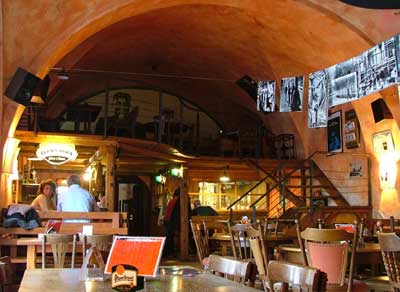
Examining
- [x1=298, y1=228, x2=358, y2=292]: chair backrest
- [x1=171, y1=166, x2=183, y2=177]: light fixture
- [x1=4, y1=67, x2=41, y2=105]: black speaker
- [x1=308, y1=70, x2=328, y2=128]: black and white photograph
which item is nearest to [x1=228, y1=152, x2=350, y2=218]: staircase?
[x1=171, y1=166, x2=183, y2=177]: light fixture

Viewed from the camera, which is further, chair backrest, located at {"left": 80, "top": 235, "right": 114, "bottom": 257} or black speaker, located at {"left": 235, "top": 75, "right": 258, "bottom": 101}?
black speaker, located at {"left": 235, "top": 75, "right": 258, "bottom": 101}

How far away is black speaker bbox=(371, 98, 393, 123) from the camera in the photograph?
9492 millimetres

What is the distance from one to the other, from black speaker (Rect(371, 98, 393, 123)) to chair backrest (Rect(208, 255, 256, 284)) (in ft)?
24.0

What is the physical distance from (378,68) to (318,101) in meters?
1.23

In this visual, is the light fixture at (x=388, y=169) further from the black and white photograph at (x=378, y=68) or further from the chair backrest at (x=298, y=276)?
the chair backrest at (x=298, y=276)

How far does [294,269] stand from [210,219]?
9480mm

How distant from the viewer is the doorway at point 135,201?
17.1 metres

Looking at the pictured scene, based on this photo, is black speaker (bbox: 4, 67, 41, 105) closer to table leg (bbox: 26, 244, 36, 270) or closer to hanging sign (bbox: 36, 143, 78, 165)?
hanging sign (bbox: 36, 143, 78, 165)

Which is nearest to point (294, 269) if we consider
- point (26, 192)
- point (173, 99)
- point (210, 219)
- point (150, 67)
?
point (210, 219)

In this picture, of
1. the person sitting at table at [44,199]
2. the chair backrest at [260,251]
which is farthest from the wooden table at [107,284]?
the person sitting at table at [44,199]

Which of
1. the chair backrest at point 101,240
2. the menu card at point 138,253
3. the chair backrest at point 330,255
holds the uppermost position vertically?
the menu card at point 138,253

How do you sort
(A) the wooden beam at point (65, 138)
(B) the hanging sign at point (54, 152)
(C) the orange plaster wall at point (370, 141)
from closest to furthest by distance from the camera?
1. (C) the orange plaster wall at point (370, 141)
2. (A) the wooden beam at point (65, 138)
3. (B) the hanging sign at point (54, 152)

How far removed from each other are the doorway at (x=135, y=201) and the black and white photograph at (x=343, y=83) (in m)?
10.1

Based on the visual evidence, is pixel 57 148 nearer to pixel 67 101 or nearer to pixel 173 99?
pixel 67 101
